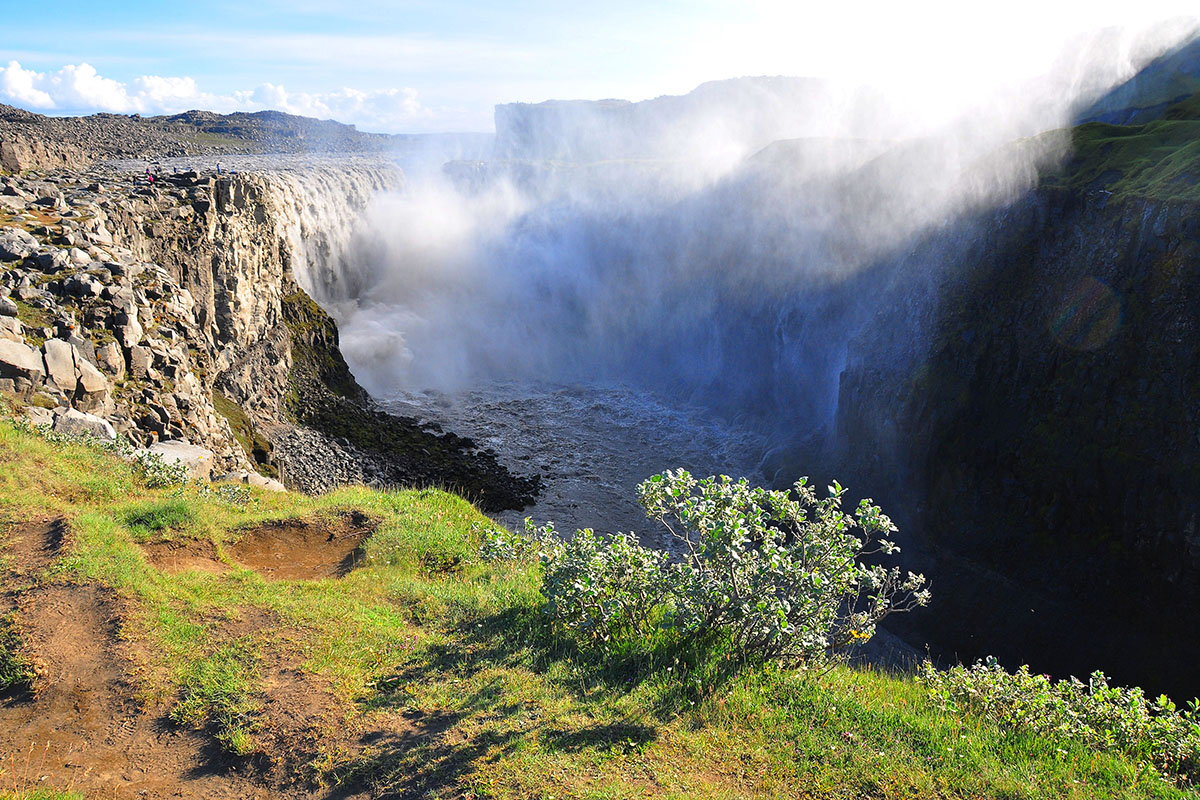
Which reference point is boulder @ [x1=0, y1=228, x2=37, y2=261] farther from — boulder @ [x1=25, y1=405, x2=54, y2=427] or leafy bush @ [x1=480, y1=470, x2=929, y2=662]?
leafy bush @ [x1=480, y1=470, x2=929, y2=662]

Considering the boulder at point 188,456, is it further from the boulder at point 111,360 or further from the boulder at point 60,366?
the boulder at point 111,360

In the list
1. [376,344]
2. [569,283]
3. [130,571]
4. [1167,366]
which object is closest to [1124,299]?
[1167,366]

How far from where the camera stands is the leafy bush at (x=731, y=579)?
711 cm

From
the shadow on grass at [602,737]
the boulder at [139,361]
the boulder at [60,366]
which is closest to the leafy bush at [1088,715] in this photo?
the shadow on grass at [602,737]

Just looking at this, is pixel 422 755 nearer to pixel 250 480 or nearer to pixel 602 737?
pixel 602 737

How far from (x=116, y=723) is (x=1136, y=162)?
3281cm

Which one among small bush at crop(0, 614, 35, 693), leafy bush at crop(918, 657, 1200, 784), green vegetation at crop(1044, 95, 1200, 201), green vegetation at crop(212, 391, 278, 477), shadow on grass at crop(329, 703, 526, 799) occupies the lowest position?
green vegetation at crop(212, 391, 278, 477)

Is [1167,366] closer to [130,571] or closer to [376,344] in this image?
[130,571]

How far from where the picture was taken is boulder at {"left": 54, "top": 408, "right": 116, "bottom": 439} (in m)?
12.6

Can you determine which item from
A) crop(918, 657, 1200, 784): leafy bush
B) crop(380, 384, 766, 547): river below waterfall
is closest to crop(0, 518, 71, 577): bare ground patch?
crop(918, 657, 1200, 784): leafy bush

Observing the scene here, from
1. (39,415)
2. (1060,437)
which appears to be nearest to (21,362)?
(39,415)

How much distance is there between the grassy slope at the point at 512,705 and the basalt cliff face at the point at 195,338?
6.13m

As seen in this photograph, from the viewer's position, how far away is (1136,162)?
25.8m

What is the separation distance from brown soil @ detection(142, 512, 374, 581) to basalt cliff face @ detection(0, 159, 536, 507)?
4.29 meters
